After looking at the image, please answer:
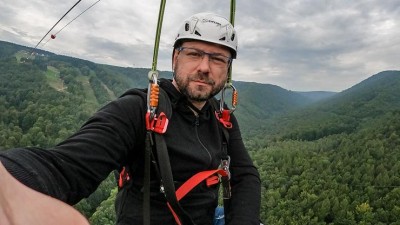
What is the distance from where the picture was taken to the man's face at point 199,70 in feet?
6.81

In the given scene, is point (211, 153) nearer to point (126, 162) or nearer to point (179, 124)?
point (179, 124)

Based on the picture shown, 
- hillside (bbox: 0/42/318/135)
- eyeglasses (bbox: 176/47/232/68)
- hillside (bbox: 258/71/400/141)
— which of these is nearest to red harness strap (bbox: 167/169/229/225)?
eyeglasses (bbox: 176/47/232/68)

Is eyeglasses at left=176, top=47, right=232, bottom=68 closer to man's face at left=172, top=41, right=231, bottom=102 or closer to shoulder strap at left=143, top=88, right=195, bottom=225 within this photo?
man's face at left=172, top=41, right=231, bottom=102

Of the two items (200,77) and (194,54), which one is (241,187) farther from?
(194,54)

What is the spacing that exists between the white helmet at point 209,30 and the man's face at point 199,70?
47 millimetres

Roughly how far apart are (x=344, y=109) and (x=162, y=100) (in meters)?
124

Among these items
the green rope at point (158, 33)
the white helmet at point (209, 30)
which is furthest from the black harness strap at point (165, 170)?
the white helmet at point (209, 30)

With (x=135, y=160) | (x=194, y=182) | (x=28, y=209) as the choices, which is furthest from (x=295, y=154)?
(x=28, y=209)

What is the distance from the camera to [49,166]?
3.63ft

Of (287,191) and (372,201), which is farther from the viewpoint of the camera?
(287,191)

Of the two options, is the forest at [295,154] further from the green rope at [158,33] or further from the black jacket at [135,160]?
the green rope at [158,33]

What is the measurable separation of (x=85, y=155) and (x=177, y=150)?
626 millimetres

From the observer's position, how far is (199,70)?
6.79ft

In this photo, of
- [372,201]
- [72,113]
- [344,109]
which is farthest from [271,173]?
[344,109]
